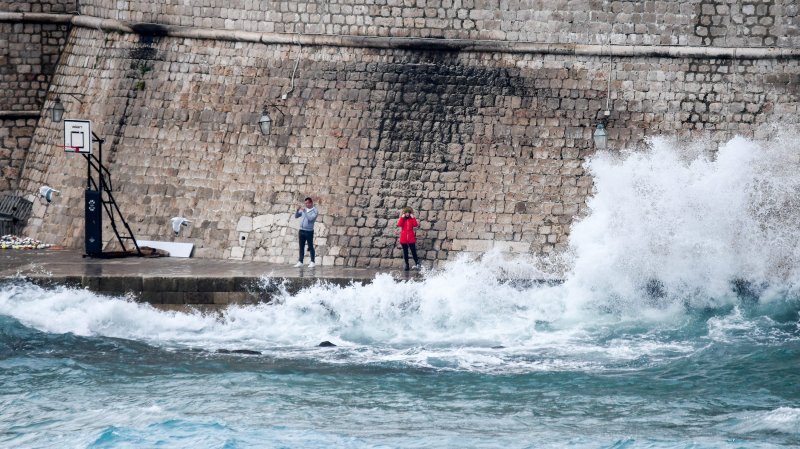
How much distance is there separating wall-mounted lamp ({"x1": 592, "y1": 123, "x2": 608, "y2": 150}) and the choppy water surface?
0.75ft

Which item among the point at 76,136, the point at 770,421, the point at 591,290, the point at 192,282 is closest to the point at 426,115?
the point at 591,290

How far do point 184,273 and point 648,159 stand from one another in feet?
23.4

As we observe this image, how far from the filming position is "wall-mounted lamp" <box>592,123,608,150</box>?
24.0 meters

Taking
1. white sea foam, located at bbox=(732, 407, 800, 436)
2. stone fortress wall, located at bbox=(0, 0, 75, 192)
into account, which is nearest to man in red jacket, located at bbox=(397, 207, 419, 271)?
white sea foam, located at bbox=(732, 407, 800, 436)

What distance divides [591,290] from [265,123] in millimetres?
5769

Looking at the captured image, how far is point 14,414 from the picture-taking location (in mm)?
18578

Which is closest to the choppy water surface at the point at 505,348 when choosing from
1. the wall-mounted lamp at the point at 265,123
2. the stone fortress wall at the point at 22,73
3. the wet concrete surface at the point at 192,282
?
the wet concrete surface at the point at 192,282

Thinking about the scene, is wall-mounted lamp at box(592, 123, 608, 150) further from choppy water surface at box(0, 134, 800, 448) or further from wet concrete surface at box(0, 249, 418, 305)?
wet concrete surface at box(0, 249, 418, 305)

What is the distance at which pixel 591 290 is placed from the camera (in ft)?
76.1

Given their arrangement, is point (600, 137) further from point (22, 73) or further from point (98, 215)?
point (22, 73)

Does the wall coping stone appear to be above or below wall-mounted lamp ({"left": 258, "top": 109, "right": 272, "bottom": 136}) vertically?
above

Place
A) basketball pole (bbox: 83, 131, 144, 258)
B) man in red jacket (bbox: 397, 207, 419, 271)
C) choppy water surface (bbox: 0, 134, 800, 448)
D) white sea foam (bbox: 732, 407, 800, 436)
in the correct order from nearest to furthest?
1. white sea foam (bbox: 732, 407, 800, 436)
2. choppy water surface (bbox: 0, 134, 800, 448)
3. man in red jacket (bbox: 397, 207, 419, 271)
4. basketball pole (bbox: 83, 131, 144, 258)

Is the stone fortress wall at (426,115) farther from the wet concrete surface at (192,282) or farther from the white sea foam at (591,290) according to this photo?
the wet concrete surface at (192,282)

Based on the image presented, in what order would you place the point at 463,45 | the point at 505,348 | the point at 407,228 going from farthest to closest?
the point at 463,45
the point at 407,228
the point at 505,348
